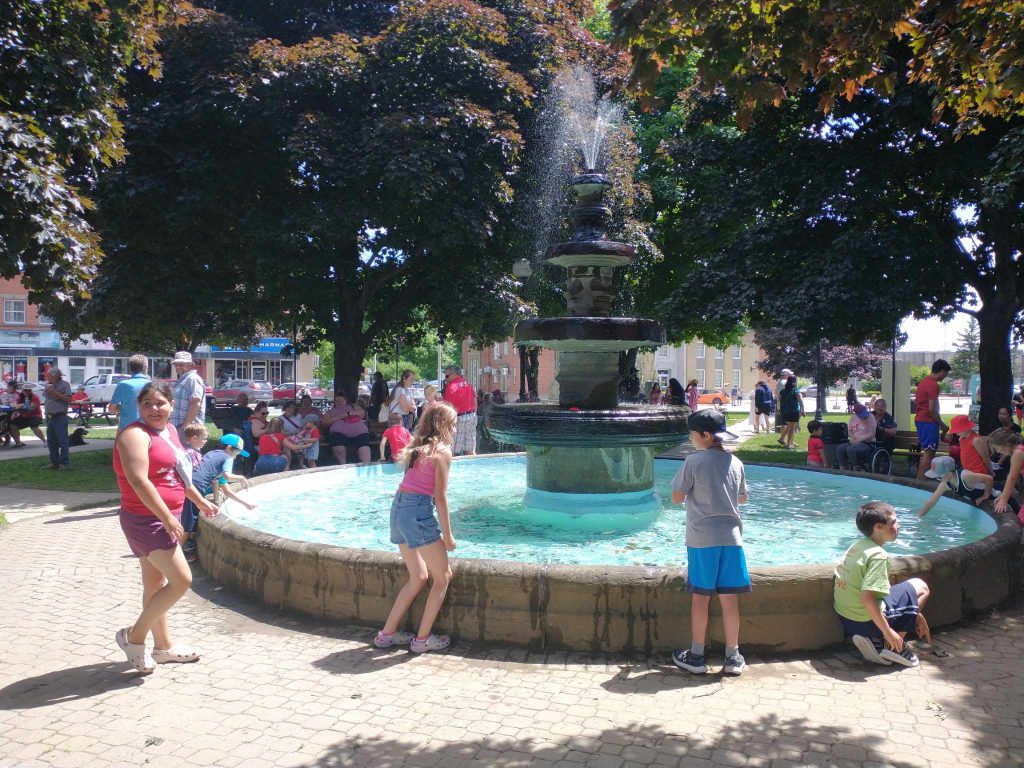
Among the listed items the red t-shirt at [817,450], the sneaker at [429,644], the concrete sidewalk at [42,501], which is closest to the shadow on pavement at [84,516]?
the concrete sidewalk at [42,501]

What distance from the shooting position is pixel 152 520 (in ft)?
14.8

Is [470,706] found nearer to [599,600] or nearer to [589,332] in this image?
[599,600]

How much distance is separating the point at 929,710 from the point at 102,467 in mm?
15108

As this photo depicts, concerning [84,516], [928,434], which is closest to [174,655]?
[84,516]

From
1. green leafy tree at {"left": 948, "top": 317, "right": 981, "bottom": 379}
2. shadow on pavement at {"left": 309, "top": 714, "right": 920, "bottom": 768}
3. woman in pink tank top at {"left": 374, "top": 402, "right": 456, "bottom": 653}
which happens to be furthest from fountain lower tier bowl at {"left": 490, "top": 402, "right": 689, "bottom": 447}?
green leafy tree at {"left": 948, "top": 317, "right": 981, "bottom": 379}

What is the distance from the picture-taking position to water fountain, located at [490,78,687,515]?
7602 mm

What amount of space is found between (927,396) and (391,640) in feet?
33.3

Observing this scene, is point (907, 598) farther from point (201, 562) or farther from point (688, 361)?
point (688, 361)

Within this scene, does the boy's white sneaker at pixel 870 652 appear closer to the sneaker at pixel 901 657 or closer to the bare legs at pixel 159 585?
the sneaker at pixel 901 657

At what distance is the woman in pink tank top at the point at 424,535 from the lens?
4930mm

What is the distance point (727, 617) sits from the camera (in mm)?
4625

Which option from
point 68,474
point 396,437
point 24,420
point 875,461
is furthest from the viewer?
point 24,420

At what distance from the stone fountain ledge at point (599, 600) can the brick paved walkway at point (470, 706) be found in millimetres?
133

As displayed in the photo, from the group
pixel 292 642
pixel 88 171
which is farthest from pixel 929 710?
pixel 88 171
